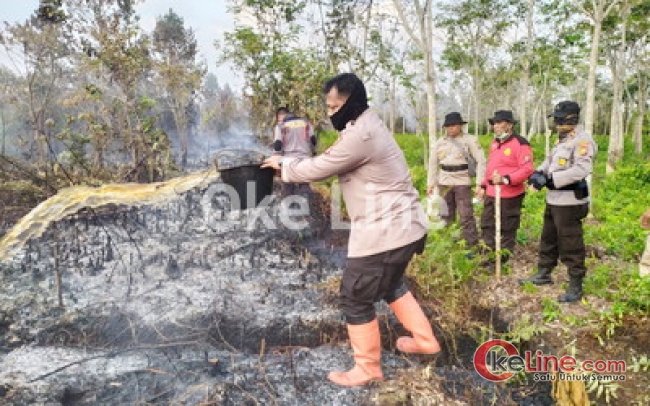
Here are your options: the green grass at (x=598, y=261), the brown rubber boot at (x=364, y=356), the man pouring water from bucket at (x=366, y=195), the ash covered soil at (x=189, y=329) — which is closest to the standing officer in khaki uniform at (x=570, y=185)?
the green grass at (x=598, y=261)

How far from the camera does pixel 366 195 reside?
2574 millimetres

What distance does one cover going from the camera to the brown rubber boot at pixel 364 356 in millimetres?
2744

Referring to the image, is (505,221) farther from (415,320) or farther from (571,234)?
(415,320)

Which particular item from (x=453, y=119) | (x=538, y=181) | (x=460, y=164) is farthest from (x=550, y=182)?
(x=453, y=119)

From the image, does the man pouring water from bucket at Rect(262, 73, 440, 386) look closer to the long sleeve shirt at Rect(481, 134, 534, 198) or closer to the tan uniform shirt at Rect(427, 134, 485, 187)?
the long sleeve shirt at Rect(481, 134, 534, 198)

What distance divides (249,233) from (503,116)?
417cm

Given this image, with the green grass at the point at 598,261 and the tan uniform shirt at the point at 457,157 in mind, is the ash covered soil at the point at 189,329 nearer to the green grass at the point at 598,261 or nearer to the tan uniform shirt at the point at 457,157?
the green grass at the point at 598,261

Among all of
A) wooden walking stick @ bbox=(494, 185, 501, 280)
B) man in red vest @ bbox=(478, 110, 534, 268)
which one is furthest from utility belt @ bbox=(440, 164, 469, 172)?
wooden walking stick @ bbox=(494, 185, 501, 280)

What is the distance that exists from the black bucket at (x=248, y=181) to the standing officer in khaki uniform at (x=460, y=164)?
2.78 m

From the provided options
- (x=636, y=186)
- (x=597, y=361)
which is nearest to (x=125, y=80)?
(x=597, y=361)

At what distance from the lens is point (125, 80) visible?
916 centimetres

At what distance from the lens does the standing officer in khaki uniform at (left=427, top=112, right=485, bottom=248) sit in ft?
16.5

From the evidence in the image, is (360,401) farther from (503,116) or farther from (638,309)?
(503,116)

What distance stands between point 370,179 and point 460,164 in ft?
9.31
